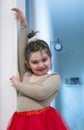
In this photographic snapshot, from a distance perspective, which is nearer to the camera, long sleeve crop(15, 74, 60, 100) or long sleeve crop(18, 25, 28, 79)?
long sleeve crop(15, 74, 60, 100)

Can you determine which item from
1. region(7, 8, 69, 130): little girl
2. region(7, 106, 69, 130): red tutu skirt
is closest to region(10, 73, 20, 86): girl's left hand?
region(7, 8, 69, 130): little girl

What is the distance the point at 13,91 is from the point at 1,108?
0.26ft

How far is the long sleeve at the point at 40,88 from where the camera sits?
737mm

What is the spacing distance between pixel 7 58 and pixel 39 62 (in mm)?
130

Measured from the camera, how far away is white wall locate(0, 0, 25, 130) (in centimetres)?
83

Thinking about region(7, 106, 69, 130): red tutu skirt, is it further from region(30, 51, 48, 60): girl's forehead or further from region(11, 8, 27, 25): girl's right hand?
region(11, 8, 27, 25): girl's right hand

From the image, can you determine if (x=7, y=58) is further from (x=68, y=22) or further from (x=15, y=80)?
(x=68, y=22)

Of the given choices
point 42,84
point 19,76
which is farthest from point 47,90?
point 19,76

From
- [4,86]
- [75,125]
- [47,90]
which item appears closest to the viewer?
[47,90]

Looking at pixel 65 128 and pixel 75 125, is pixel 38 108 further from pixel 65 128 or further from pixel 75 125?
pixel 75 125

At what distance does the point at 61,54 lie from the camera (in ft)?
8.87

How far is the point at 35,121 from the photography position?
29.3 inches

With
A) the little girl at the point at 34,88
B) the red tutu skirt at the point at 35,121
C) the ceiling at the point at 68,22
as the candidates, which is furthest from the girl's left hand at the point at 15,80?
the ceiling at the point at 68,22

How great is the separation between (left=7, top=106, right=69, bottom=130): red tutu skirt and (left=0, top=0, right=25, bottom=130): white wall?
0.20 ft
